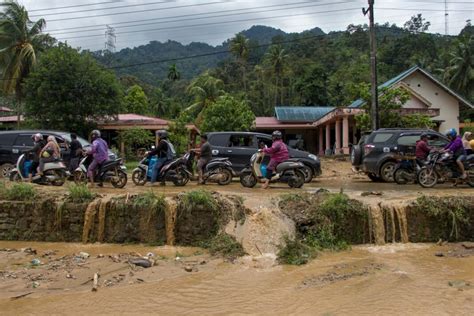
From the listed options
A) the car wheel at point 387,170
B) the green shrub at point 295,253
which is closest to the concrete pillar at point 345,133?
the car wheel at point 387,170

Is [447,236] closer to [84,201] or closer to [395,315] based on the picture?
[395,315]

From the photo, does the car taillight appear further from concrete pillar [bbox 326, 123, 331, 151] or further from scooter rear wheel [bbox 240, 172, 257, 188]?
concrete pillar [bbox 326, 123, 331, 151]

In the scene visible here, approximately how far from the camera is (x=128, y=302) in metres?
6.40

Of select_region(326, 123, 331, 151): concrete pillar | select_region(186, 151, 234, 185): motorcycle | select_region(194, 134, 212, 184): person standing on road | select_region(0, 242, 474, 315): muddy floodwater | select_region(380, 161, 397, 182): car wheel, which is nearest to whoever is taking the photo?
select_region(0, 242, 474, 315): muddy floodwater

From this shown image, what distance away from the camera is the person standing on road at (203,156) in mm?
13891

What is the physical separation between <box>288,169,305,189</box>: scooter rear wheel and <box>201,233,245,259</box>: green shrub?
431 centimetres

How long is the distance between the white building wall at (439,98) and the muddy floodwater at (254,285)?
24487 millimetres

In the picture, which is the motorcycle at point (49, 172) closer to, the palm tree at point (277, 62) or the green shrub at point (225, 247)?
the green shrub at point (225, 247)

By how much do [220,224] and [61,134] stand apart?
8.41 metres

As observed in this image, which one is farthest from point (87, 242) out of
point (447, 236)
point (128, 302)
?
point (447, 236)

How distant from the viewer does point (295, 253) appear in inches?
330

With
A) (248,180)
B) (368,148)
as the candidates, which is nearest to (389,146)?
(368,148)

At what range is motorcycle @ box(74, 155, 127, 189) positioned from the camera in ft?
43.0

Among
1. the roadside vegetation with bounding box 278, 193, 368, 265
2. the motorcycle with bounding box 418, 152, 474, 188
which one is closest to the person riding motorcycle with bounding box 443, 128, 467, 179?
the motorcycle with bounding box 418, 152, 474, 188
